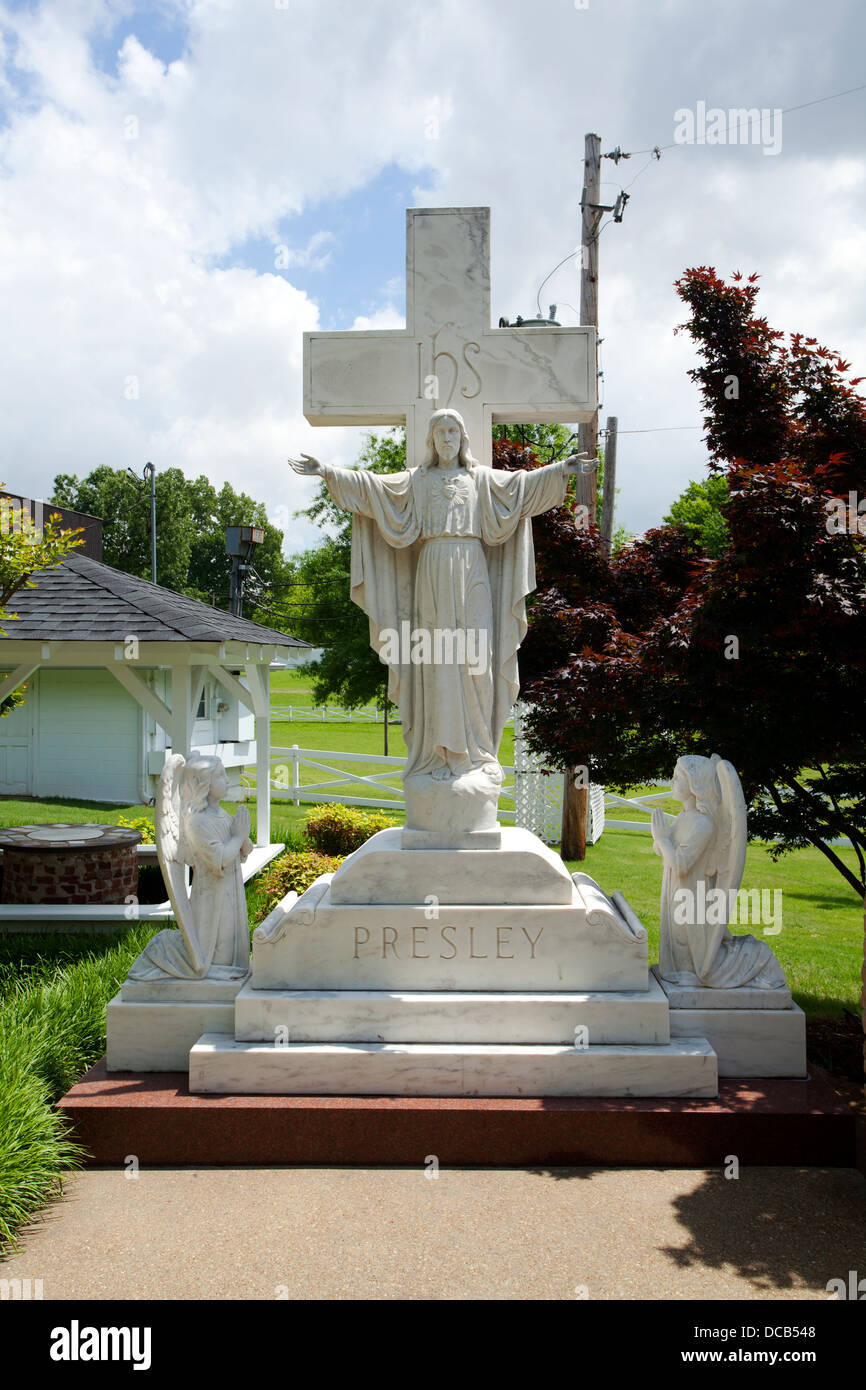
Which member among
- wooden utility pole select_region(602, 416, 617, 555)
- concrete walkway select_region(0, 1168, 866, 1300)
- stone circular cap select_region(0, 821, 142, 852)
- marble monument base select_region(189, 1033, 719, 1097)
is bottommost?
concrete walkway select_region(0, 1168, 866, 1300)

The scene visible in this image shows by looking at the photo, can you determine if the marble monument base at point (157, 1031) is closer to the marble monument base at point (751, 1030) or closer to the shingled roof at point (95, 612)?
the marble monument base at point (751, 1030)

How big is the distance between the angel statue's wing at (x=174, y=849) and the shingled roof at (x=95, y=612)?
13.2 feet

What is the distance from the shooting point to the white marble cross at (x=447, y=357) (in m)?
5.71

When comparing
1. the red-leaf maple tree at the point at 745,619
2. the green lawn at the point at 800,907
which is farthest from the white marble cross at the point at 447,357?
the green lawn at the point at 800,907

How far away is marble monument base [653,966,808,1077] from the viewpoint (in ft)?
16.2

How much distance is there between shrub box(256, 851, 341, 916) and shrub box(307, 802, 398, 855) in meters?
1.53

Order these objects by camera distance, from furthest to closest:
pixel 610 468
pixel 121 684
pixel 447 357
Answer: pixel 610 468
pixel 121 684
pixel 447 357

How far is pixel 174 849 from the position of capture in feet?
16.7

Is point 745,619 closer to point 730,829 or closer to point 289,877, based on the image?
point 730,829

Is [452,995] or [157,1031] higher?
[452,995]

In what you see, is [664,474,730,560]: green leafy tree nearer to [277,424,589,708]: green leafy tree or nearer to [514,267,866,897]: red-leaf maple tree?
[277,424,589,708]: green leafy tree

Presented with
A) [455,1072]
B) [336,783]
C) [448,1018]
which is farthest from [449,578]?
[336,783]

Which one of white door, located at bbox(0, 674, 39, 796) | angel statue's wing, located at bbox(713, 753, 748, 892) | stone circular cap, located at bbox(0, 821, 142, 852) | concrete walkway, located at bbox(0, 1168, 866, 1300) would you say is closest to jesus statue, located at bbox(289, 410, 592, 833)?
angel statue's wing, located at bbox(713, 753, 748, 892)

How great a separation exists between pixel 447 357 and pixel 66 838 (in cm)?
709
